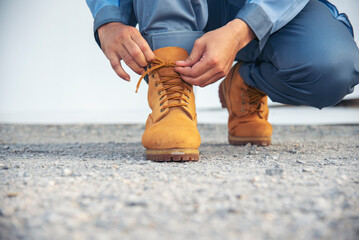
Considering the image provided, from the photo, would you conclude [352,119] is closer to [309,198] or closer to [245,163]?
[245,163]

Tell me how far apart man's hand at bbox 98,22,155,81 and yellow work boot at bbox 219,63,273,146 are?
54 cm

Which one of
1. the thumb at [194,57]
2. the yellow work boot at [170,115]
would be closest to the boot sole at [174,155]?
the yellow work boot at [170,115]

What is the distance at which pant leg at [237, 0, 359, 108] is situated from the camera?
3.74ft

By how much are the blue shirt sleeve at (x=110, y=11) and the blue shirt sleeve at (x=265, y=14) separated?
369 mm

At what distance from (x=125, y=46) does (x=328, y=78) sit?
0.69 metres


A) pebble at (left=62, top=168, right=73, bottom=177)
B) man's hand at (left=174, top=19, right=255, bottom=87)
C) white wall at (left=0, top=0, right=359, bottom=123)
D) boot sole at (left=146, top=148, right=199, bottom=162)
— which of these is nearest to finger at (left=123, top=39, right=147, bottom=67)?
man's hand at (left=174, top=19, right=255, bottom=87)

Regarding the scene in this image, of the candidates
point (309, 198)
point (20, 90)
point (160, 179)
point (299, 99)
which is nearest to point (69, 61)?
point (20, 90)

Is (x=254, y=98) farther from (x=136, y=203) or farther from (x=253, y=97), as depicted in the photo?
(x=136, y=203)

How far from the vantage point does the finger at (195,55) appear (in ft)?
3.04

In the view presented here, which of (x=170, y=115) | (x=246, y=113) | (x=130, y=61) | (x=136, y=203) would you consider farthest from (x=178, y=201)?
(x=246, y=113)

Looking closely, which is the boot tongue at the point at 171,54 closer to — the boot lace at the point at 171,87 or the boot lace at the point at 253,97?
the boot lace at the point at 171,87

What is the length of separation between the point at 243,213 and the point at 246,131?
36.0 inches

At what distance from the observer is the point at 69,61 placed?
3.07m

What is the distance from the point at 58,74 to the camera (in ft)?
10.0
